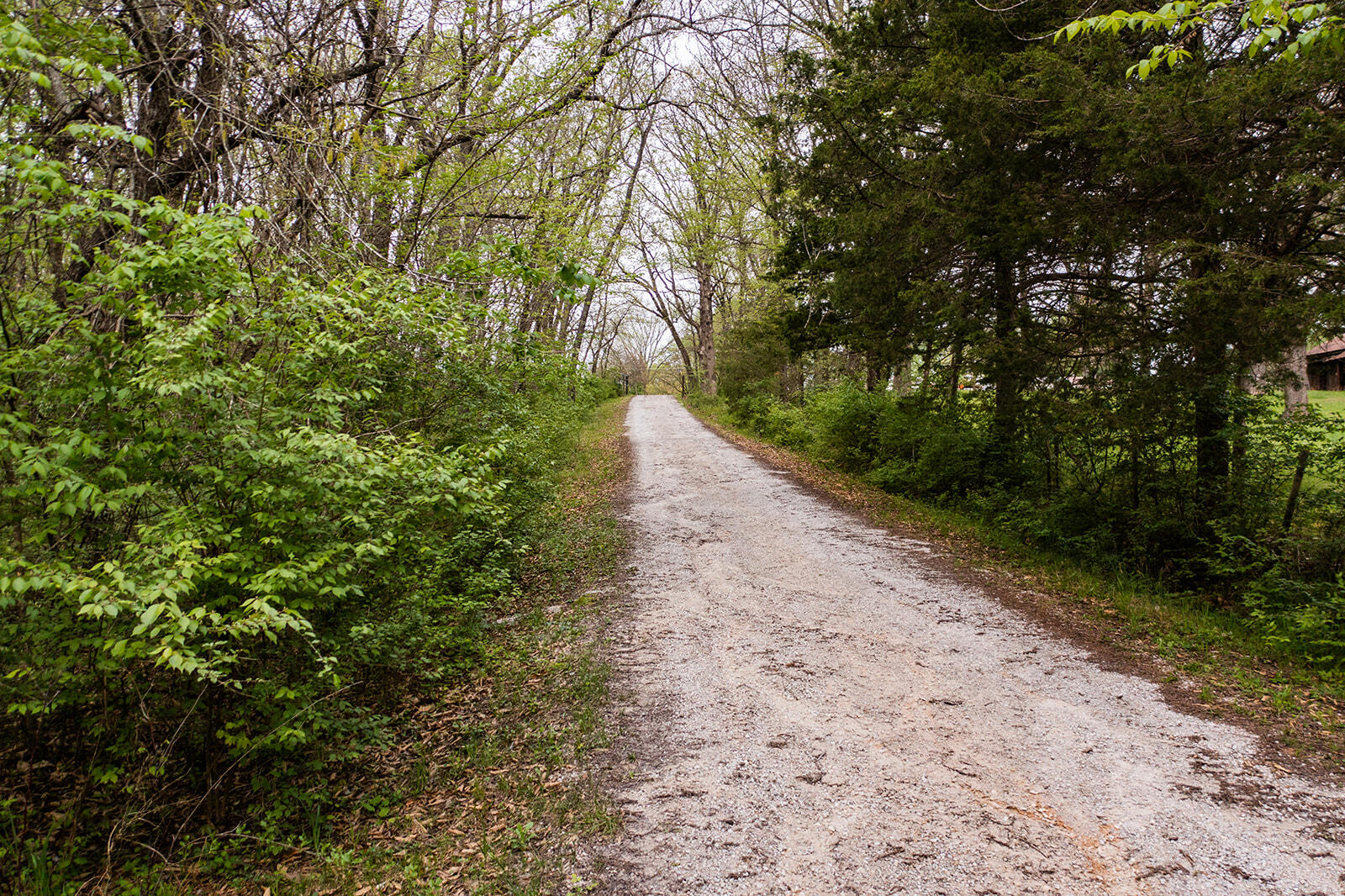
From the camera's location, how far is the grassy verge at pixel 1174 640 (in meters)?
3.90

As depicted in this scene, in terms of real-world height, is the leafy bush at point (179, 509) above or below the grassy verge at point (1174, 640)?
above

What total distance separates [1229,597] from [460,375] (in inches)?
331

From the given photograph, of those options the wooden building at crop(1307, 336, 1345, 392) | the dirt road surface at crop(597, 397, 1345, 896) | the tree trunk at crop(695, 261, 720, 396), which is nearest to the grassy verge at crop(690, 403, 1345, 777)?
the dirt road surface at crop(597, 397, 1345, 896)

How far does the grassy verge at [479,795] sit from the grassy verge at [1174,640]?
13.5ft

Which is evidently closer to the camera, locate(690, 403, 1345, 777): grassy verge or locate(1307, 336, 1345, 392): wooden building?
locate(690, 403, 1345, 777): grassy verge

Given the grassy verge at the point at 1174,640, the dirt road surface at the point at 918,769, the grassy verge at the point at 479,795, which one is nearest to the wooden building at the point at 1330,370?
the grassy verge at the point at 1174,640

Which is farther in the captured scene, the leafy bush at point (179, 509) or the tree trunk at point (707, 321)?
the tree trunk at point (707, 321)

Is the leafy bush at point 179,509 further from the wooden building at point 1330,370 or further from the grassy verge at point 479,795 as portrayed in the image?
the wooden building at point 1330,370

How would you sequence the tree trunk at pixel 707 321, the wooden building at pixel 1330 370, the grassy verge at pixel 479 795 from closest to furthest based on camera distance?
the grassy verge at pixel 479 795 → the wooden building at pixel 1330 370 → the tree trunk at pixel 707 321

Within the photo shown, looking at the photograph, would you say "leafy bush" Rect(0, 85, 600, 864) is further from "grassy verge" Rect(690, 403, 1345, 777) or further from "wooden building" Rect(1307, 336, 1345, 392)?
"wooden building" Rect(1307, 336, 1345, 392)

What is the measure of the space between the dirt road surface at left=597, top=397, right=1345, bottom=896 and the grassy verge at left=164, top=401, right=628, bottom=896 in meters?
0.29

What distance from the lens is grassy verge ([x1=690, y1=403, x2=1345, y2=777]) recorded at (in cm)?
390

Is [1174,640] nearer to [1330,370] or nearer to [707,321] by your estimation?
[707,321]

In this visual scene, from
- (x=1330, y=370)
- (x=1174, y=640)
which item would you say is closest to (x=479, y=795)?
(x=1174, y=640)
